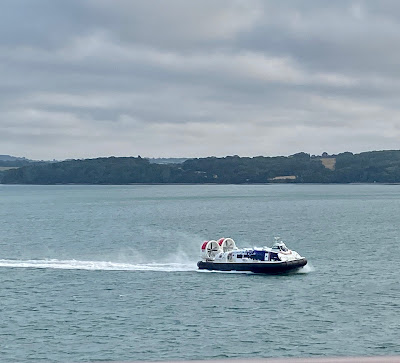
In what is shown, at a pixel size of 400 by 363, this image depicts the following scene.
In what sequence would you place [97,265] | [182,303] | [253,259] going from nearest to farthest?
[182,303] → [253,259] → [97,265]

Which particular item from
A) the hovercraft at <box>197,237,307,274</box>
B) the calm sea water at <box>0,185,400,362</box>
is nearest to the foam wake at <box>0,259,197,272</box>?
the calm sea water at <box>0,185,400,362</box>

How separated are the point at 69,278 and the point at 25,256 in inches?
928

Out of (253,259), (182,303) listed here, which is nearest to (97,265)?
(253,259)

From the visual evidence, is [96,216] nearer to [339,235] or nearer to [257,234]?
[257,234]

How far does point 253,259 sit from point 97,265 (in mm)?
18171

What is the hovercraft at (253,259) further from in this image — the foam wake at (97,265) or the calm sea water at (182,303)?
the foam wake at (97,265)

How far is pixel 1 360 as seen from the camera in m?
46.6

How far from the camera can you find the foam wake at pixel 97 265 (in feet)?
280

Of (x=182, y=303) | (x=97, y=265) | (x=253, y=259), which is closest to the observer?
(x=182, y=303)

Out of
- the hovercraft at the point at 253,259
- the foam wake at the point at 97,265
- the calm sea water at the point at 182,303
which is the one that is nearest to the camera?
the calm sea water at the point at 182,303

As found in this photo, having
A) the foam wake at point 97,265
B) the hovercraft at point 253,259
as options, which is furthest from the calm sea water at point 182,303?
the hovercraft at point 253,259

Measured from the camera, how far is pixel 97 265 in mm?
88000

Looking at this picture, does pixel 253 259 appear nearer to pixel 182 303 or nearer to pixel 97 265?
pixel 97 265

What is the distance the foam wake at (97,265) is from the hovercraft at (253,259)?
2.40m
